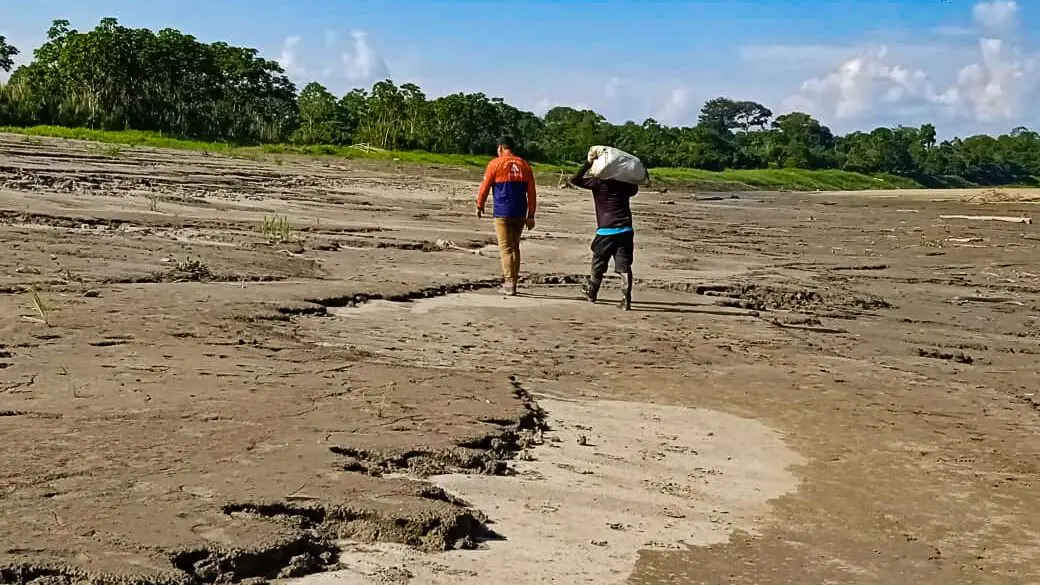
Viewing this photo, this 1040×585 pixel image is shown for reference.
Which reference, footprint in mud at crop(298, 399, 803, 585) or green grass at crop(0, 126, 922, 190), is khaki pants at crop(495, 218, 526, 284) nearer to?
footprint in mud at crop(298, 399, 803, 585)

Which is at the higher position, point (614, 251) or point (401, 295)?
point (614, 251)

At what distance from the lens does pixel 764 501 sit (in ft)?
18.1

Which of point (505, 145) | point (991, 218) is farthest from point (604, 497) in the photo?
point (991, 218)

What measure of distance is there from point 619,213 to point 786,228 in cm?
1595

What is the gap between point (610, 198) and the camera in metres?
11.9

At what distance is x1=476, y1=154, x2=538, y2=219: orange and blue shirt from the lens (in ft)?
40.2

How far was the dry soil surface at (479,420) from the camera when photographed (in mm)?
4422

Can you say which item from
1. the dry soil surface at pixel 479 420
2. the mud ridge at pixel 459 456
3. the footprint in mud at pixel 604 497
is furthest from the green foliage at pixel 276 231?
the mud ridge at pixel 459 456

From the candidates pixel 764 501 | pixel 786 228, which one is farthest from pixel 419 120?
pixel 764 501

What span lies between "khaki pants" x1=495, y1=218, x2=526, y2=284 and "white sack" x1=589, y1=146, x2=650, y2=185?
960 millimetres

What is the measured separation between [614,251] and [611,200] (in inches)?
19.7

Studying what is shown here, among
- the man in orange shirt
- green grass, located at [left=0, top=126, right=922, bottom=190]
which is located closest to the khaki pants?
the man in orange shirt

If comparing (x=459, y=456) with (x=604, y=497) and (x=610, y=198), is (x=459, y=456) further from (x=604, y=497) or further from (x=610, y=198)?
(x=610, y=198)

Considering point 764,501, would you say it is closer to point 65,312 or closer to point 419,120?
point 65,312
